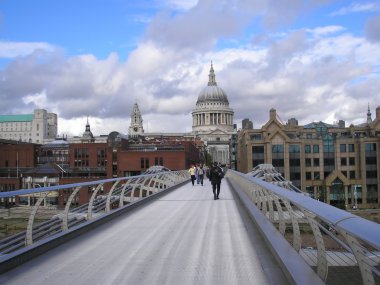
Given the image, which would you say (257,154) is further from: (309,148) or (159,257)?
(159,257)

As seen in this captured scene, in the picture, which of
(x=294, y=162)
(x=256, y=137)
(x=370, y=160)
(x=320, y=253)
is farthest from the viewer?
(x=256, y=137)

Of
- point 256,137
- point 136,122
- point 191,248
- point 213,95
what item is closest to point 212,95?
point 213,95

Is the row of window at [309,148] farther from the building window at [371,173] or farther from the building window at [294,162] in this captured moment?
the building window at [371,173]

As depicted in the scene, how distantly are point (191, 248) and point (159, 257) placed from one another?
32.7 inches

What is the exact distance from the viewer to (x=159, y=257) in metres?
7.09

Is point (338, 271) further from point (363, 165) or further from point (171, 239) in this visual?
point (363, 165)

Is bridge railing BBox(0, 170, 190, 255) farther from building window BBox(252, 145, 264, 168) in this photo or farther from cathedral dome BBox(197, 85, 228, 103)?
cathedral dome BBox(197, 85, 228, 103)

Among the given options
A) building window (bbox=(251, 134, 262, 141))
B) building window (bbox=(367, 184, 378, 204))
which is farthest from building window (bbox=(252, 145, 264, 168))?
building window (bbox=(367, 184, 378, 204))

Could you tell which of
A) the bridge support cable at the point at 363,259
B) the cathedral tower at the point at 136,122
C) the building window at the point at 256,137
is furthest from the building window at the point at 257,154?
the cathedral tower at the point at 136,122

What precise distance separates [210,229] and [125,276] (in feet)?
13.7

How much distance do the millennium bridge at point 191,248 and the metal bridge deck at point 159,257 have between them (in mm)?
Result: 12

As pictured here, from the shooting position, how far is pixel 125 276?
5.96 metres

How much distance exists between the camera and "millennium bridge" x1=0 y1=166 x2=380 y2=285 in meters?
4.79

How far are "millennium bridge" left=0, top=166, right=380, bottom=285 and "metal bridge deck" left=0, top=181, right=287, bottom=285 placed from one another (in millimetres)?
12
